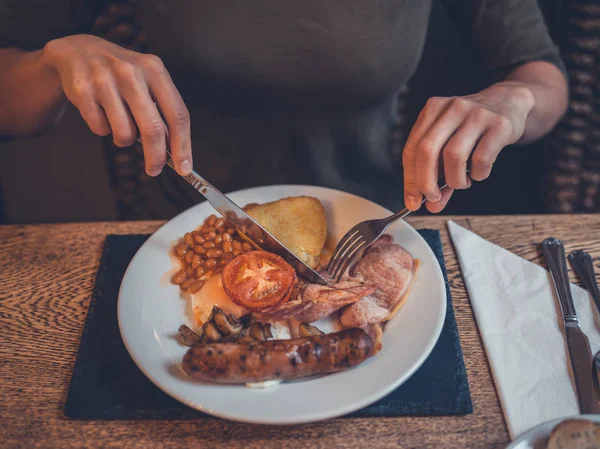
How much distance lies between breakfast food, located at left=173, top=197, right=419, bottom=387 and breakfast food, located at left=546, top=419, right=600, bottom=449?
40cm

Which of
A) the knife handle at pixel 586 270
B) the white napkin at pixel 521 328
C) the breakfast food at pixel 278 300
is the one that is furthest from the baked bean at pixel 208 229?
the knife handle at pixel 586 270

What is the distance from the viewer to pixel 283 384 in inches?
45.1

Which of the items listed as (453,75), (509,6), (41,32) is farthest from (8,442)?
(453,75)

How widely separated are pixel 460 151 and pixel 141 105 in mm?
793

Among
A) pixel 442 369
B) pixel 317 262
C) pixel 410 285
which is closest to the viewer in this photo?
pixel 442 369

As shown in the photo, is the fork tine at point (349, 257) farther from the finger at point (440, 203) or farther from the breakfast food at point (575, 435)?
the breakfast food at point (575, 435)

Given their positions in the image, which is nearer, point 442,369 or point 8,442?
point 8,442

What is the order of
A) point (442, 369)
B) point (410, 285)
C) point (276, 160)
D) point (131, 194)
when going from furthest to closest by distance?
point (131, 194)
point (276, 160)
point (410, 285)
point (442, 369)

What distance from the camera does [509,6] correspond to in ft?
6.07

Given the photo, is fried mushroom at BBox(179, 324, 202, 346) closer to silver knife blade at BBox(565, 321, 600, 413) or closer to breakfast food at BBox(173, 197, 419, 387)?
breakfast food at BBox(173, 197, 419, 387)

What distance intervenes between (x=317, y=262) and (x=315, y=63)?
2.42 ft

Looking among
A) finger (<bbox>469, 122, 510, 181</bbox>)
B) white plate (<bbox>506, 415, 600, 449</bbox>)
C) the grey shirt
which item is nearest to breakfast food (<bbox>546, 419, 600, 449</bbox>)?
white plate (<bbox>506, 415, 600, 449</bbox>)

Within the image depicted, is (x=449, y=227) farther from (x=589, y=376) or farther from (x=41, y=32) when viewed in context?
(x=41, y=32)

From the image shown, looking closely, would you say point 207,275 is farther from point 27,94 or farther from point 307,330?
point 27,94
